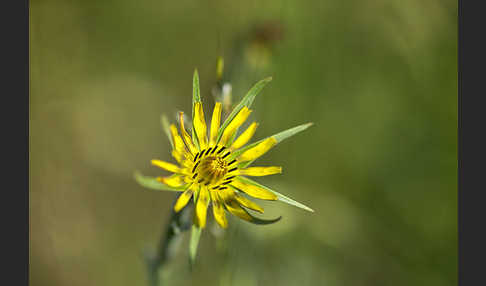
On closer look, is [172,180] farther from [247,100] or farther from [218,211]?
[247,100]

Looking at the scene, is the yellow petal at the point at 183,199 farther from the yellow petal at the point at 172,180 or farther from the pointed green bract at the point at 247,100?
the pointed green bract at the point at 247,100

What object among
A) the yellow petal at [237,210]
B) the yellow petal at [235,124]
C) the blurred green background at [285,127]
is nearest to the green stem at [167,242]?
the yellow petal at [237,210]

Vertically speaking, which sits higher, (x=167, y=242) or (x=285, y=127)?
(x=285, y=127)

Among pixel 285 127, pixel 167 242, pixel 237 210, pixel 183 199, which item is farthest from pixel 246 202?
pixel 285 127

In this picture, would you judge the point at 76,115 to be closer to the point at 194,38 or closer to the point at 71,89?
the point at 71,89

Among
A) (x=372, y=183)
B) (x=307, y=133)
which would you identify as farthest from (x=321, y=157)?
(x=372, y=183)

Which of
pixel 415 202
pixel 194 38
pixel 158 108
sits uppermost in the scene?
pixel 194 38
